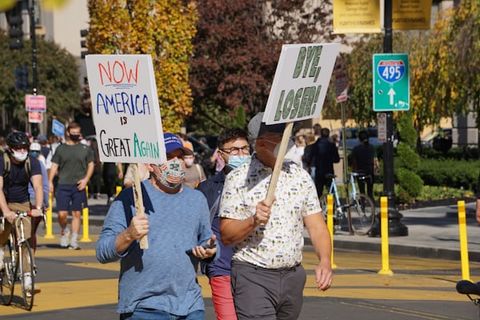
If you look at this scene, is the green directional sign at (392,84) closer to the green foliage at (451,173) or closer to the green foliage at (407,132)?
the green foliage at (407,132)

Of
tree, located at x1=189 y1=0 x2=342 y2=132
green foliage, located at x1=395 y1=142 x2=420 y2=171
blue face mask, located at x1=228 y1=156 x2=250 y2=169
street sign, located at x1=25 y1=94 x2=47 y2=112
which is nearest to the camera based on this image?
blue face mask, located at x1=228 y1=156 x2=250 y2=169

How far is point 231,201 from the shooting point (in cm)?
763

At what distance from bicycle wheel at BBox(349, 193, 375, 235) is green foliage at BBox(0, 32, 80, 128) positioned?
152 ft

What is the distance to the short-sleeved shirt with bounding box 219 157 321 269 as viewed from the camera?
7.54m

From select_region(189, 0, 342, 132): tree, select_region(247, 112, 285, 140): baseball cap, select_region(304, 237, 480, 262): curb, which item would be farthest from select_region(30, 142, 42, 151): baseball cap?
select_region(247, 112, 285, 140): baseball cap

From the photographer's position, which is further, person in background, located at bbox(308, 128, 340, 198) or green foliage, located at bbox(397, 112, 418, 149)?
green foliage, located at bbox(397, 112, 418, 149)

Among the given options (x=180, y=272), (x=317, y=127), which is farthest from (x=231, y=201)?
(x=317, y=127)

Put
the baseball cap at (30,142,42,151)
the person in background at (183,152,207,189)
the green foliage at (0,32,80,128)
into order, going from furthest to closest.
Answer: the green foliage at (0,32,80,128) → the baseball cap at (30,142,42,151) → the person in background at (183,152,207,189)

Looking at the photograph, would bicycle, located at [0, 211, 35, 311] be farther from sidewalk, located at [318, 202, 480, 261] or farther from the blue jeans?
sidewalk, located at [318, 202, 480, 261]

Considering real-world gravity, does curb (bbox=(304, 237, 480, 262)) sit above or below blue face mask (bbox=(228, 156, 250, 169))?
below

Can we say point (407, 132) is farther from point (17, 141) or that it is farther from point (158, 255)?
point (158, 255)

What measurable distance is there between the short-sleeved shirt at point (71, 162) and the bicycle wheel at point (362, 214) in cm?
512

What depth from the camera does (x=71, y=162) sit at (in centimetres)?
2080

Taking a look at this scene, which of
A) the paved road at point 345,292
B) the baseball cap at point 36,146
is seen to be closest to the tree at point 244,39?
the baseball cap at point 36,146
